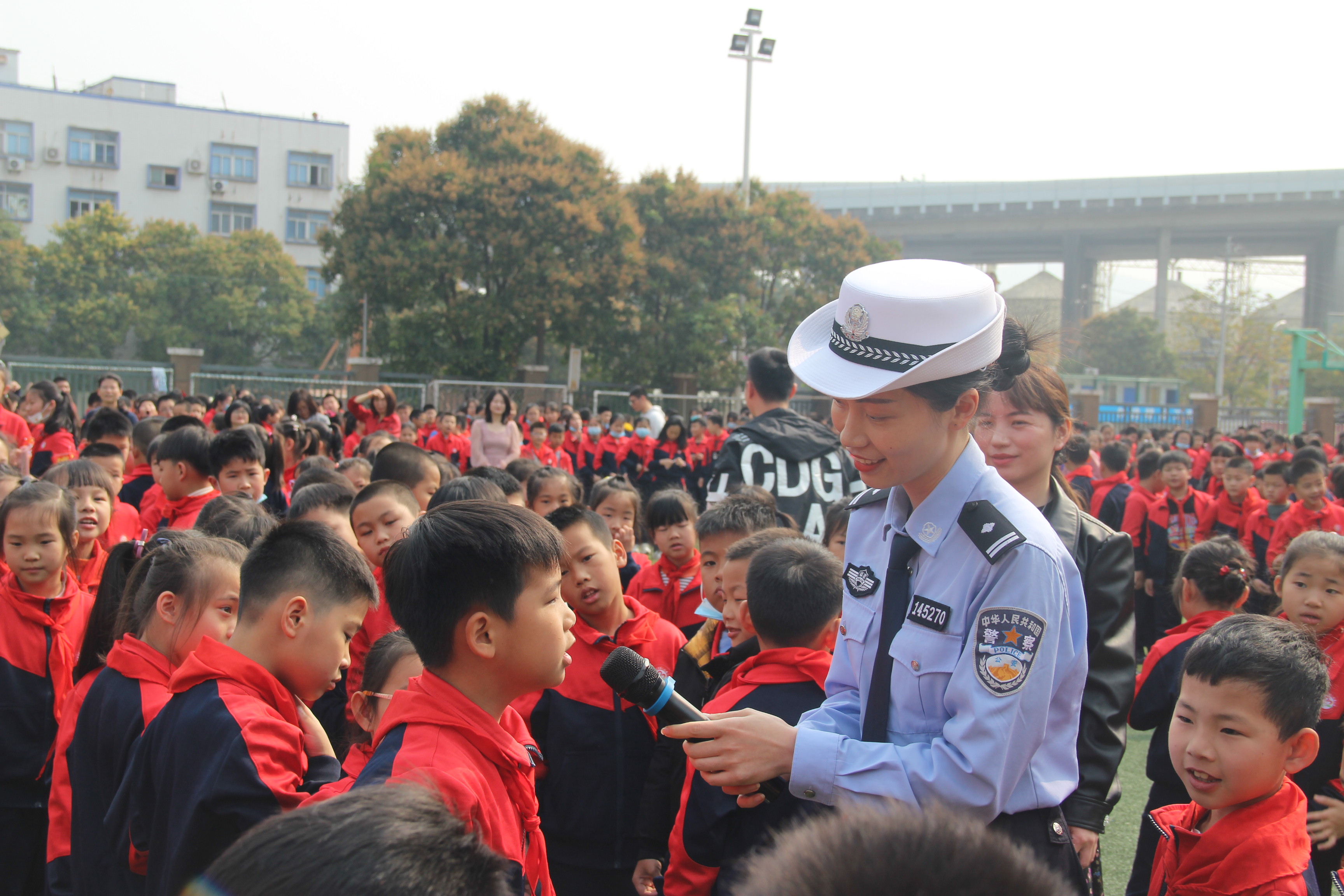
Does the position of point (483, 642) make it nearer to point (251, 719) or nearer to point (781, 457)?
point (251, 719)

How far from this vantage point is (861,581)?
68.3 inches

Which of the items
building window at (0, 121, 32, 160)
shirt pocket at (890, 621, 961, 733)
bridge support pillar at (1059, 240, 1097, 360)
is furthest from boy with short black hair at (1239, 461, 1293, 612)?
building window at (0, 121, 32, 160)

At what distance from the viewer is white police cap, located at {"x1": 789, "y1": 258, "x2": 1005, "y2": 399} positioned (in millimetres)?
1519

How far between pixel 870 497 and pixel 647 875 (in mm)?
1404

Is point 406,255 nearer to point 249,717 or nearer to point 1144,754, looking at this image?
point 1144,754

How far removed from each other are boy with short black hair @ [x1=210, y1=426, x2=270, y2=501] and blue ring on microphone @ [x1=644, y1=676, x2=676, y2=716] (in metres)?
3.57

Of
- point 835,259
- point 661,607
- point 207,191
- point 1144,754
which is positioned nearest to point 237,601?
point 661,607

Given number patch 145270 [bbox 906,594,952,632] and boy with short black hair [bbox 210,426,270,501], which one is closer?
number patch 145270 [bbox 906,594,952,632]

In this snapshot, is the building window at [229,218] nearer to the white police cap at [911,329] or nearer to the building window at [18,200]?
the building window at [18,200]

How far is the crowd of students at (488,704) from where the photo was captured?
98 centimetres

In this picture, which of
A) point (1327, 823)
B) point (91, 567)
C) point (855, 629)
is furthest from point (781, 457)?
point (91, 567)

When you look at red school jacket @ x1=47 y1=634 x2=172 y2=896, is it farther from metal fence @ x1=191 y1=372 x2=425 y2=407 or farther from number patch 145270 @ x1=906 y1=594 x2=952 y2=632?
metal fence @ x1=191 y1=372 x2=425 y2=407

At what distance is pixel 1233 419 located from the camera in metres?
29.3

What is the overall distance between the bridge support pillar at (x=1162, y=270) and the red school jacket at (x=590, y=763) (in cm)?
5303
